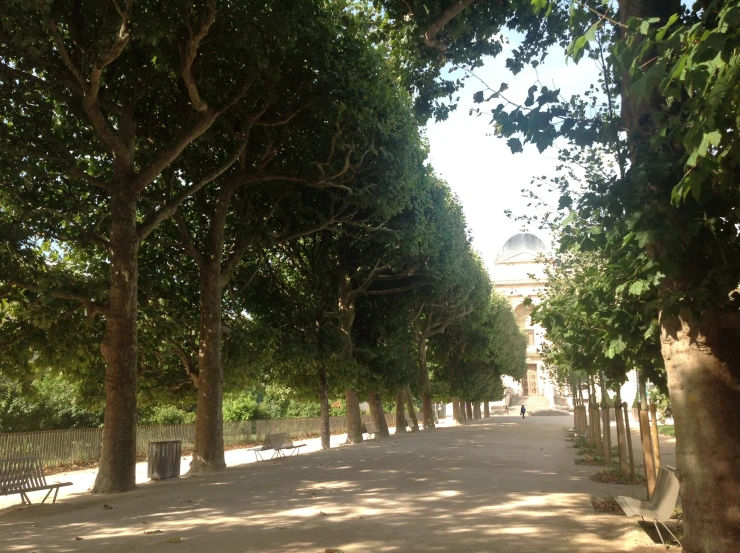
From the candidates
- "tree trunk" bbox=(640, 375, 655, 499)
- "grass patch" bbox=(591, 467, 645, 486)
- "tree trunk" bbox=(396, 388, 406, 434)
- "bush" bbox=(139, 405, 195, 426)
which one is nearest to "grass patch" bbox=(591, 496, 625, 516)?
"tree trunk" bbox=(640, 375, 655, 499)

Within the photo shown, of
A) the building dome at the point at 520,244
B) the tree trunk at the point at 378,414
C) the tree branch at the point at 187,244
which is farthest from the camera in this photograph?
the building dome at the point at 520,244

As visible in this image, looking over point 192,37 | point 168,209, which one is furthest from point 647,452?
point 168,209

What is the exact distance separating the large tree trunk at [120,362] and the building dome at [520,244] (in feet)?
250

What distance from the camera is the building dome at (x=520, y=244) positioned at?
282ft

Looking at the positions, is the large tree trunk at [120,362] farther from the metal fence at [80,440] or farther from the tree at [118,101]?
the metal fence at [80,440]

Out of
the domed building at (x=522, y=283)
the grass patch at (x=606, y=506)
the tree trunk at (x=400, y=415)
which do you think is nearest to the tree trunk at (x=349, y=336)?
the tree trunk at (x=400, y=415)

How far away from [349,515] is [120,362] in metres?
6.17

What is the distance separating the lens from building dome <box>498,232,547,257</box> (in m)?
85.8

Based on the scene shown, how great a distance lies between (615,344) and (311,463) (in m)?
11.3

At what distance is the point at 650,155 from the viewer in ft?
19.4

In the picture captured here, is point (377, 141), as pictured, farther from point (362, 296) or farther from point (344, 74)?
point (362, 296)

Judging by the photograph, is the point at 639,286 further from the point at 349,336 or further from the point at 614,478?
the point at 349,336

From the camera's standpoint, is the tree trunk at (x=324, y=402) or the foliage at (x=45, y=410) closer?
the tree trunk at (x=324, y=402)

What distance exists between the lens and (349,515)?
8.58 metres
